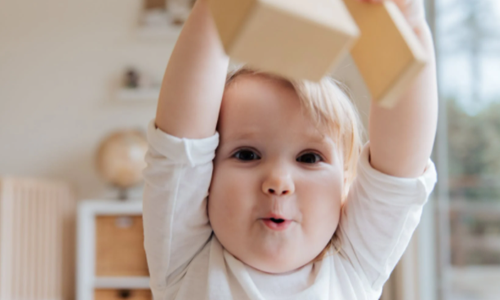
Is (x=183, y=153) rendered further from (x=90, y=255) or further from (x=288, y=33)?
(x=90, y=255)

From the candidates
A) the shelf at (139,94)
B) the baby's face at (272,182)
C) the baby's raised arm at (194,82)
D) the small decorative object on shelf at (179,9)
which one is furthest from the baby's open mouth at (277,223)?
the small decorative object on shelf at (179,9)

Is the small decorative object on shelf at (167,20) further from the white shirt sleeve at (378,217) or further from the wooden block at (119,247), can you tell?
the white shirt sleeve at (378,217)

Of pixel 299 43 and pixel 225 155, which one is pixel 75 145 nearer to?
pixel 225 155

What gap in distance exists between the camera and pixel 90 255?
7.95 feet

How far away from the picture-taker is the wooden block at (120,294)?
7.97 feet

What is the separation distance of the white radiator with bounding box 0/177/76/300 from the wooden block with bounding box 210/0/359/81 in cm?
221

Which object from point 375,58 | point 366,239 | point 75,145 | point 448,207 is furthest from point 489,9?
point 75,145

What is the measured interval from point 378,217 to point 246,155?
0.54 ft

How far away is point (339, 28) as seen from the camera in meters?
0.29

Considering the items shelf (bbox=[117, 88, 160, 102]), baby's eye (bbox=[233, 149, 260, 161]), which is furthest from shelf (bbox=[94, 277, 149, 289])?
Result: baby's eye (bbox=[233, 149, 260, 161])

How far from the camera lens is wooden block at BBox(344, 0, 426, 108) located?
0.32 m

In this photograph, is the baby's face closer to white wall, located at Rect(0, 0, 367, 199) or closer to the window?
the window

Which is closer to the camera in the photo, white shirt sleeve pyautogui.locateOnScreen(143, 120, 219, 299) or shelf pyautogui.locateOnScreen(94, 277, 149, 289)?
white shirt sleeve pyautogui.locateOnScreen(143, 120, 219, 299)

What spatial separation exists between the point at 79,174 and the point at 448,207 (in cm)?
182
